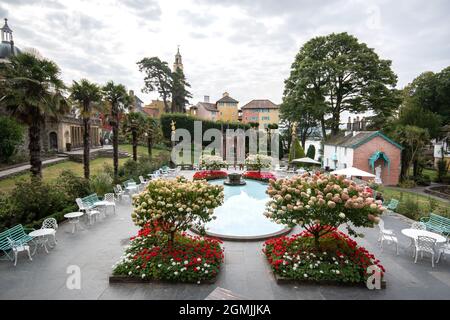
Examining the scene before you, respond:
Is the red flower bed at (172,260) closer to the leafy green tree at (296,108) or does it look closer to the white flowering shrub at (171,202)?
the white flowering shrub at (171,202)

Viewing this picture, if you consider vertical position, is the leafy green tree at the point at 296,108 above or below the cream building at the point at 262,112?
below

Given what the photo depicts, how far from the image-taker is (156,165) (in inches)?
1065

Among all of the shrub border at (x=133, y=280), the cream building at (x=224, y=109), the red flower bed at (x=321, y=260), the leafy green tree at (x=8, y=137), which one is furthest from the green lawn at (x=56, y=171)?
the cream building at (x=224, y=109)

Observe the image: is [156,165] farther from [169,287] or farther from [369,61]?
[369,61]

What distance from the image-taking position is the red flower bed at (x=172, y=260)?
7.00 meters

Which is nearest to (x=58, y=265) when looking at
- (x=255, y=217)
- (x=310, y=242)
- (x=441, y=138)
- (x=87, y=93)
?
(x=310, y=242)

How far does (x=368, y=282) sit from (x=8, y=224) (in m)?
13.3

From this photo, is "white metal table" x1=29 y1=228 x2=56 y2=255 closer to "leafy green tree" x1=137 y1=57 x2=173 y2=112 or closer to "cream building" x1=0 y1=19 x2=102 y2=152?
"cream building" x1=0 y1=19 x2=102 y2=152

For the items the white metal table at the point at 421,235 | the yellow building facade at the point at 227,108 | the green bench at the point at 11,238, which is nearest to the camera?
the green bench at the point at 11,238

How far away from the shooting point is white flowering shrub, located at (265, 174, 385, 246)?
671 cm

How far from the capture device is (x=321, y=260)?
7598 mm

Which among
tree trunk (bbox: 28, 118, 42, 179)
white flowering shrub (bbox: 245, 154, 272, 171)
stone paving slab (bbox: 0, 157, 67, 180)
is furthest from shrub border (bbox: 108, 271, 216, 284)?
stone paving slab (bbox: 0, 157, 67, 180)

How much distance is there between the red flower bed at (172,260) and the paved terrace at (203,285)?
0.29 meters

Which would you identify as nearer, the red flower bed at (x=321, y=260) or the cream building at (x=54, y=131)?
the red flower bed at (x=321, y=260)
